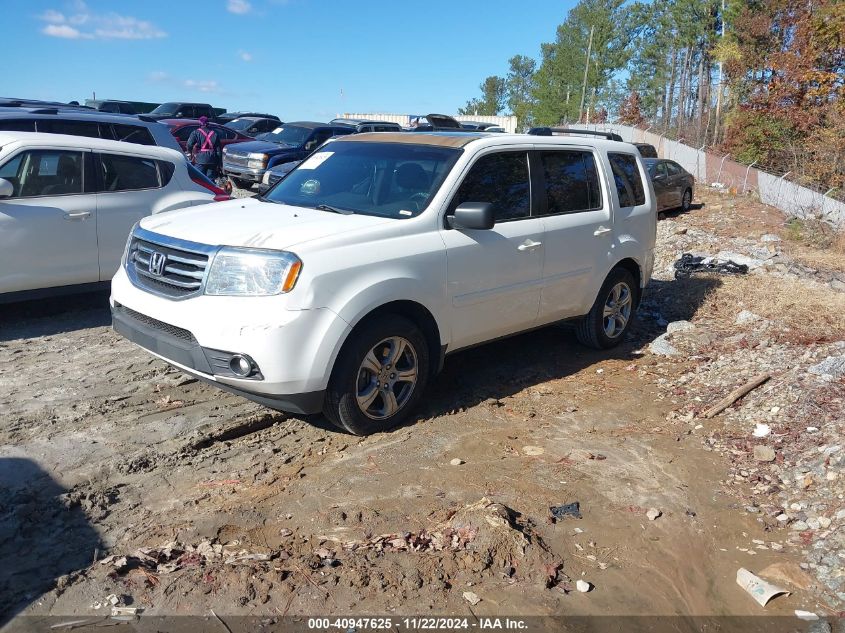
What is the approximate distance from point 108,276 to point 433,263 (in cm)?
373

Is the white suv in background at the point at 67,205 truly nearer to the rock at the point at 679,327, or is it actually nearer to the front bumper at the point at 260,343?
the front bumper at the point at 260,343

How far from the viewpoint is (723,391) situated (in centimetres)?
604

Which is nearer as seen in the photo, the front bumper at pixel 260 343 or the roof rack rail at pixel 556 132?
the front bumper at pixel 260 343

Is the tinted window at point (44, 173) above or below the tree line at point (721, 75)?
below

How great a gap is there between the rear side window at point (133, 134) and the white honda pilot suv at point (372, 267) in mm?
3977

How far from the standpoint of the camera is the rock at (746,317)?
799cm

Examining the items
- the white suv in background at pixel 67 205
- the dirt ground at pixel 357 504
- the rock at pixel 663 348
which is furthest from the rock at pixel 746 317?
the white suv in background at pixel 67 205

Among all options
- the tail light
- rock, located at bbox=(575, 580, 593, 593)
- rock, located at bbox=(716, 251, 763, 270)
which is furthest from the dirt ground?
rock, located at bbox=(716, 251, 763, 270)

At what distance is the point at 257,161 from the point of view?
17.3m

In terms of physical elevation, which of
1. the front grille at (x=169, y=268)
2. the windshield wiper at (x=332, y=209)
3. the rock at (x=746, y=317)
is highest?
the windshield wiper at (x=332, y=209)

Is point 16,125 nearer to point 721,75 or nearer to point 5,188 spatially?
point 5,188

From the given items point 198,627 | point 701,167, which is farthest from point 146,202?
point 701,167

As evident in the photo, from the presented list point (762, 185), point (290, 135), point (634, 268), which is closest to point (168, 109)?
point (290, 135)

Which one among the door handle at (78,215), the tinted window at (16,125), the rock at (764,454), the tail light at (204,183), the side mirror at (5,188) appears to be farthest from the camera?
the tinted window at (16,125)
